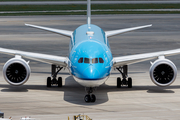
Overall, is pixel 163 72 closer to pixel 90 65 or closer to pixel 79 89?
pixel 90 65

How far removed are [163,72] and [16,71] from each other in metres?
8.38

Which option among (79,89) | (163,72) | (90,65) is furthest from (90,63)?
(163,72)

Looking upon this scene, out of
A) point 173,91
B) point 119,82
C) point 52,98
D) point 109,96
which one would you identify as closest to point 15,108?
point 52,98

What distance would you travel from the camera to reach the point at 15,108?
20.7 meters

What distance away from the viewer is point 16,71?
23.8 m

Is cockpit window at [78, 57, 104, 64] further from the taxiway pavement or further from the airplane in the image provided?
the taxiway pavement

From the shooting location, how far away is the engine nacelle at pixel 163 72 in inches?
922

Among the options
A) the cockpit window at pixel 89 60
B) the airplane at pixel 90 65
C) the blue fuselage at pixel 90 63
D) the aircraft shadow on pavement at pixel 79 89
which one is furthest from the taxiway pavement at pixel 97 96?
the cockpit window at pixel 89 60

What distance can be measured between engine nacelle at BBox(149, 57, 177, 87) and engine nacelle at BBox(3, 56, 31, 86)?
23.3 ft

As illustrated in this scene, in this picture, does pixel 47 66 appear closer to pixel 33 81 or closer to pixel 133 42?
pixel 33 81

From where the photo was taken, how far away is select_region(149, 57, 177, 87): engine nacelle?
23422 mm

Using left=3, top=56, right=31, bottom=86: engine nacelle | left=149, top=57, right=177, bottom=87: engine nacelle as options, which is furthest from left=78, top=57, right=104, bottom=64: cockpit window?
left=3, top=56, right=31, bottom=86: engine nacelle

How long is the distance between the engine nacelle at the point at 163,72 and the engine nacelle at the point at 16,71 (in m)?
7.11

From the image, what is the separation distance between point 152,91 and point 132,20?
156ft
